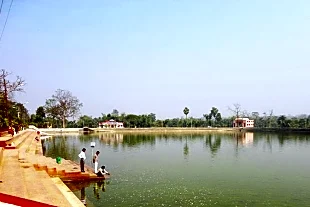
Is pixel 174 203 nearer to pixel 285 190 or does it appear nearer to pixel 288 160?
pixel 285 190

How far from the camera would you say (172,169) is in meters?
21.5

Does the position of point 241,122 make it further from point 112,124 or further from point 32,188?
point 32,188

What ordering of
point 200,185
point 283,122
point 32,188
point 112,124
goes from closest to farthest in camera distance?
1. point 32,188
2. point 200,185
3. point 283,122
4. point 112,124

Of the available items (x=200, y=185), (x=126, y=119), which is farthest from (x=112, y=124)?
(x=200, y=185)

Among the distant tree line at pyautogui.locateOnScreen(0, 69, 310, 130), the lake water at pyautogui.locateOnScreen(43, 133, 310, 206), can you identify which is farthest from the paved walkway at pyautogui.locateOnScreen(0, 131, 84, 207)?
the distant tree line at pyautogui.locateOnScreen(0, 69, 310, 130)

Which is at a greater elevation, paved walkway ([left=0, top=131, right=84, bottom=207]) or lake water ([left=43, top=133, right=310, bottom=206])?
paved walkway ([left=0, top=131, right=84, bottom=207])

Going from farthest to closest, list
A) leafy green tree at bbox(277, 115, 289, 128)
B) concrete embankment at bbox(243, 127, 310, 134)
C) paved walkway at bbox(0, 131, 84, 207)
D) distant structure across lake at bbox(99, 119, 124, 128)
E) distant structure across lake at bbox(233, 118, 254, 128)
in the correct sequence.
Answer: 1. distant structure across lake at bbox(233, 118, 254, 128)
2. distant structure across lake at bbox(99, 119, 124, 128)
3. leafy green tree at bbox(277, 115, 289, 128)
4. concrete embankment at bbox(243, 127, 310, 134)
5. paved walkway at bbox(0, 131, 84, 207)

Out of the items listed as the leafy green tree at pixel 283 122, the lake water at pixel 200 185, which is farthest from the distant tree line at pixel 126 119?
the lake water at pixel 200 185

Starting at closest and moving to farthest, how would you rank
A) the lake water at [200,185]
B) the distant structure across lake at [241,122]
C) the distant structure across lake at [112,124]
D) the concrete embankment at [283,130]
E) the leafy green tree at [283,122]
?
the lake water at [200,185] → the concrete embankment at [283,130] → the leafy green tree at [283,122] → the distant structure across lake at [112,124] → the distant structure across lake at [241,122]

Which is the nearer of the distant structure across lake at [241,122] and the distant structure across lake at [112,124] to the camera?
the distant structure across lake at [112,124]

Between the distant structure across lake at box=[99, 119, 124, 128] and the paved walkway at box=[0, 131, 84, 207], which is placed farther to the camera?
the distant structure across lake at box=[99, 119, 124, 128]

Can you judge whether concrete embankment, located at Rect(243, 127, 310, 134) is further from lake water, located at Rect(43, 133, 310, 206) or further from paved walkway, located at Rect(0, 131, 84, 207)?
paved walkway, located at Rect(0, 131, 84, 207)

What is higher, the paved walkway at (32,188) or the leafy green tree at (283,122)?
the leafy green tree at (283,122)

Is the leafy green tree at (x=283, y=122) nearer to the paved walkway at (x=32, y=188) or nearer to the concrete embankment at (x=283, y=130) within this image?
the concrete embankment at (x=283, y=130)
